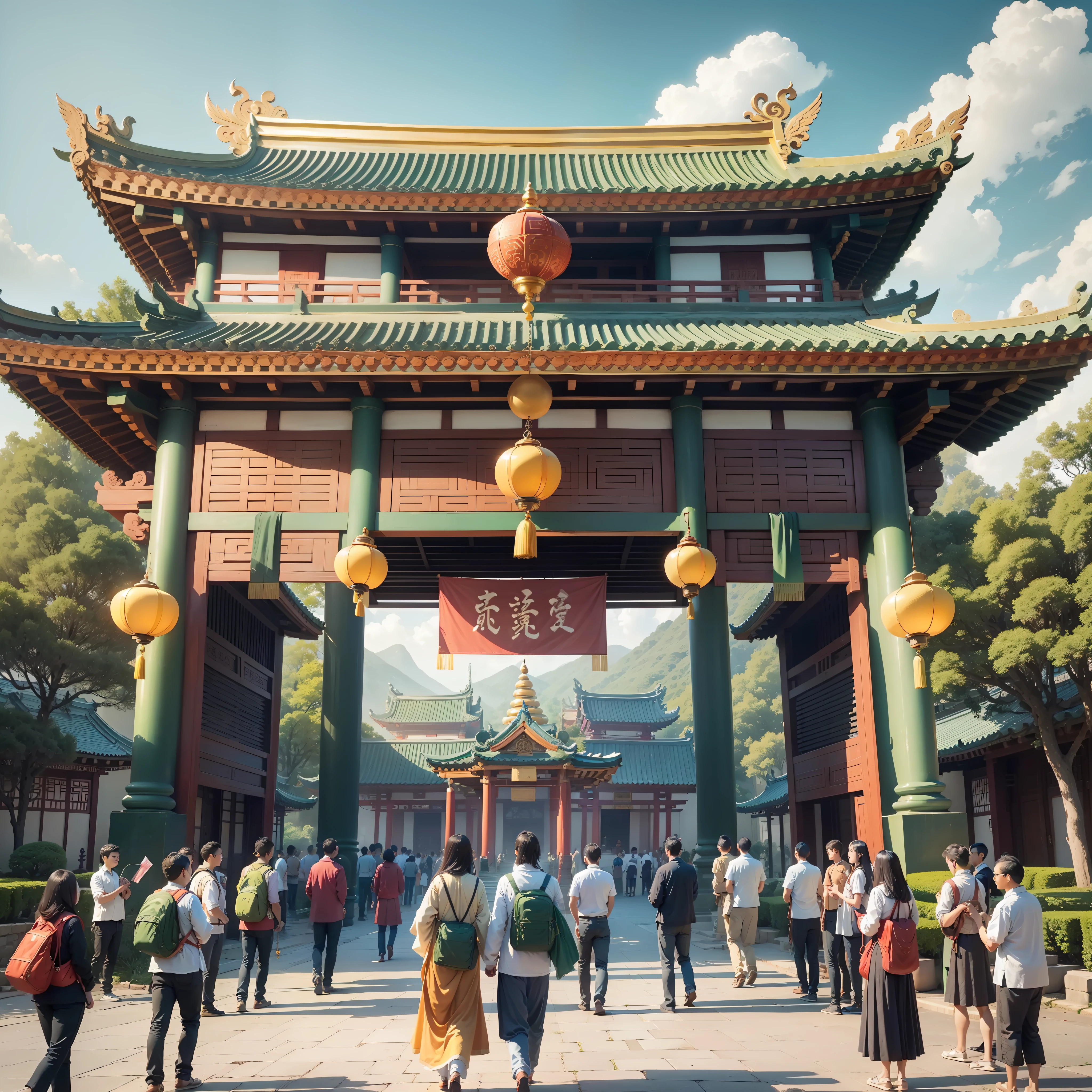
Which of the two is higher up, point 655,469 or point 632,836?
point 655,469

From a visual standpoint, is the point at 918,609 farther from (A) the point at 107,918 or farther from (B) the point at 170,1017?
(A) the point at 107,918

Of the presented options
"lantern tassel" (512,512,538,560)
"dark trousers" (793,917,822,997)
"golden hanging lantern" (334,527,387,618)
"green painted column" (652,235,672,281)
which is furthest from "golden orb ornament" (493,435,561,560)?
"green painted column" (652,235,672,281)

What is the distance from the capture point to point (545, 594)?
45.6 feet

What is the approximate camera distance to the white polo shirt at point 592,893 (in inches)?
384

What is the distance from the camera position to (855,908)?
8.97m

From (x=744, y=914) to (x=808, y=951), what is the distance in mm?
886

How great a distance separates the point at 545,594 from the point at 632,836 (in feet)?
110

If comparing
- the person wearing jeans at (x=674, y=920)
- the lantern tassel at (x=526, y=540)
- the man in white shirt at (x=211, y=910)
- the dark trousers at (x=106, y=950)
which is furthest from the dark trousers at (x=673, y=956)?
the dark trousers at (x=106, y=950)

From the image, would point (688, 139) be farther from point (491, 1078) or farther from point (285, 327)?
point (491, 1078)

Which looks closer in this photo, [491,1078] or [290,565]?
[491,1078]

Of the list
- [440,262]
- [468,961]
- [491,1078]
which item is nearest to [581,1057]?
[491,1078]

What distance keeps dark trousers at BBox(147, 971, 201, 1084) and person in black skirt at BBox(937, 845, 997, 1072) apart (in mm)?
5632

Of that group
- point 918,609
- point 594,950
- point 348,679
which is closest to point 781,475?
point 918,609

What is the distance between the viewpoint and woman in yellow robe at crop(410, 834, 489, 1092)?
258 inches
